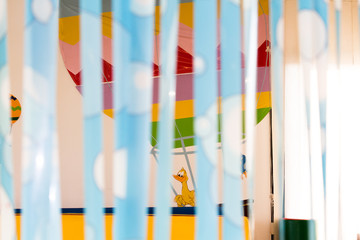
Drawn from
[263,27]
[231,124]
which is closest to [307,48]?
[231,124]

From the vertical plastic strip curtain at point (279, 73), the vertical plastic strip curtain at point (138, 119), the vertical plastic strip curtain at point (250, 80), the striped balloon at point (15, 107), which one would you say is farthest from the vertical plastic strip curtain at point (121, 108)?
the striped balloon at point (15, 107)

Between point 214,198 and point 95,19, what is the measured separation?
418 mm

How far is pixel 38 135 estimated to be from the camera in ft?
2.34

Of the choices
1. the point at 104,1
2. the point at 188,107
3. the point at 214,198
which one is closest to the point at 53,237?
the point at 214,198

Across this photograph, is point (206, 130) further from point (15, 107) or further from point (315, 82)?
point (15, 107)

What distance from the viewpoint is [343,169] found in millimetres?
1316

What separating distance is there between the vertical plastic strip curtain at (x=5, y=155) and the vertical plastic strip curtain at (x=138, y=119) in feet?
0.67

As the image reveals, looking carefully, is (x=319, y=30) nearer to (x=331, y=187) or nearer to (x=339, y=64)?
(x=339, y=64)

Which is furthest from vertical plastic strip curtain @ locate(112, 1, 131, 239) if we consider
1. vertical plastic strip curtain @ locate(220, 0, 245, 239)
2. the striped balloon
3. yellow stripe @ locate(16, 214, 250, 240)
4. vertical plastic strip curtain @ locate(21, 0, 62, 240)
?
the striped balloon

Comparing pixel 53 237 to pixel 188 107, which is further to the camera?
pixel 188 107

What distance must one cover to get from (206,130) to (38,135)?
1.05ft

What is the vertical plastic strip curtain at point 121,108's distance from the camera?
0.73m

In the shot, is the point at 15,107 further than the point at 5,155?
Yes

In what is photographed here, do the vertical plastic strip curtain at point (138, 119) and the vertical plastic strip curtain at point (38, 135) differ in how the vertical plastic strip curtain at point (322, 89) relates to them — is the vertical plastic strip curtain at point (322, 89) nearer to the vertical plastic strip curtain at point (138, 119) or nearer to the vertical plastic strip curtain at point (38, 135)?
A: the vertical plastic strip curtain at point (138, 119)
